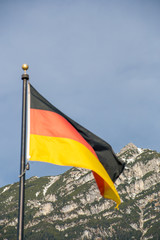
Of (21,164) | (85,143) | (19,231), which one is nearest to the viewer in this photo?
(19,231)

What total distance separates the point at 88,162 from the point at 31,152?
2.83m

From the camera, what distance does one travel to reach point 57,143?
764 inches

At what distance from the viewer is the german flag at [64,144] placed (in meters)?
18.7

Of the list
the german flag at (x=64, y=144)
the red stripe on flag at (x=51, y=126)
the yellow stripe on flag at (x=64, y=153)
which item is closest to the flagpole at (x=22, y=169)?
the german flag at (x=64, y=144)

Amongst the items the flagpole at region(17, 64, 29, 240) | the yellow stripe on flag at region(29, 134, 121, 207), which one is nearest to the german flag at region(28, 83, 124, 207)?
the yellow stripe on flag at region(29, 134, 121, 207)

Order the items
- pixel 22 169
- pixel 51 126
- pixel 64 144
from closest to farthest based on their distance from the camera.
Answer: pixel 22 169 < pixel 64 144 < pixel 51 126

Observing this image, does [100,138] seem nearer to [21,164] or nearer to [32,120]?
[32,120]

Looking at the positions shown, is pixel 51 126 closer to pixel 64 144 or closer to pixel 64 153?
pixel 64 144

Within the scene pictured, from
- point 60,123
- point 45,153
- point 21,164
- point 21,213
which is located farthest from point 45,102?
point 21,213

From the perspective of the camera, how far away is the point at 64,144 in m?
19.5

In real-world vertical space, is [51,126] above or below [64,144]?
above

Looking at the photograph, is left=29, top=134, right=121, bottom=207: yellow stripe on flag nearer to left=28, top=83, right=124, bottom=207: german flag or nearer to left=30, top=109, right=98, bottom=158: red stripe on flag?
left=28, top=83, right=124, bottom=207: german flag

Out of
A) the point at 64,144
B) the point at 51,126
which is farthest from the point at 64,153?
the point at 51,126

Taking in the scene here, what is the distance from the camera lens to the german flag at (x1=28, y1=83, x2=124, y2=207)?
61.3 feet
